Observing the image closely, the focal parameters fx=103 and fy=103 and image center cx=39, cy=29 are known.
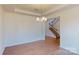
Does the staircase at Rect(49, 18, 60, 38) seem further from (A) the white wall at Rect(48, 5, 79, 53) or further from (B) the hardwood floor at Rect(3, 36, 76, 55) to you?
(A) the white wall at Rect(48, 5, 79, 53)

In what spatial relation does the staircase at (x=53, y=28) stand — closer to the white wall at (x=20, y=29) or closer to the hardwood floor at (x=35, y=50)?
the white wall at (x=20, y=29)

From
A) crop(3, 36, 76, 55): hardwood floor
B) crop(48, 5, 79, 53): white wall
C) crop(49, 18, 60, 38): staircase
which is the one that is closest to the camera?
crop(48, 5, 79, 53): white wall

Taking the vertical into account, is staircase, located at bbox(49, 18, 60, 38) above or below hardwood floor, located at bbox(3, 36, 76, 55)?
above

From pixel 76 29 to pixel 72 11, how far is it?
2.52 feet

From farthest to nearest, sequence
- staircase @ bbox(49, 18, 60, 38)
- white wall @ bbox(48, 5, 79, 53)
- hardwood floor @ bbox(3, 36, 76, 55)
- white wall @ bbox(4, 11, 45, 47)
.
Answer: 1. staircase @ bbox(49, 18, 60, 38)
2. white wall @ bbox(4, 11, 45, 47)
3. hardwood floor @ bbox(3, 36, 76, 55)
4. white wall @ bbox(48, 5, 79, 53)

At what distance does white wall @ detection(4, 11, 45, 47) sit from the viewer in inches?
202

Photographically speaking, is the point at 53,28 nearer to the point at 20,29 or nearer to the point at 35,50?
the point at 20,29

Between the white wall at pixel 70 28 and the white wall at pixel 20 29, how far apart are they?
7.18ft

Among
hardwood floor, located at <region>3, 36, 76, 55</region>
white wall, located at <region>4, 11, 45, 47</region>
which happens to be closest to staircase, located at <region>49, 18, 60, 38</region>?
white wall, located at <region>4, 11, 45, 47</region>

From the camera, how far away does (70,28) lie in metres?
4.36

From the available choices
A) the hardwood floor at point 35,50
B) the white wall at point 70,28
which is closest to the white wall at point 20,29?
the hardwood floor at point 35,50

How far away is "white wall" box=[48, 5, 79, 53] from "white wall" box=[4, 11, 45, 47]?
2189 mm

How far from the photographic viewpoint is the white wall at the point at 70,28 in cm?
402
